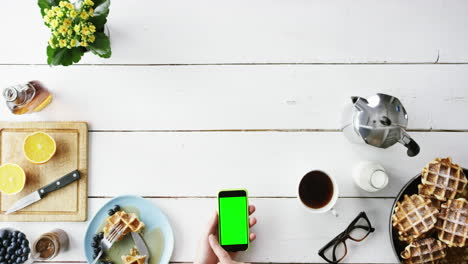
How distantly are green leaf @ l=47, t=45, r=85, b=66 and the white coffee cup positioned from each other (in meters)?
0.76

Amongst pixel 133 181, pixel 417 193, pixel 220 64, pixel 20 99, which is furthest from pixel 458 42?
pixel 20 99

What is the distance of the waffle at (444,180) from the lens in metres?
1.14

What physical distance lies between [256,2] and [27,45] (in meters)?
0.75

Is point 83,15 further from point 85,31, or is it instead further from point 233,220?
point 233,220

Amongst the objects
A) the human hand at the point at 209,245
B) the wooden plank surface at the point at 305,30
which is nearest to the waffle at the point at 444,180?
the wooden plank surface at the point at 305,30

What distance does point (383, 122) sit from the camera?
110 centimetres

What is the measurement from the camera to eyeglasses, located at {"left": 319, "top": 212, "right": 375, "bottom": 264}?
4.14ft

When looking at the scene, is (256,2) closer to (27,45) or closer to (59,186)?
(27,45)

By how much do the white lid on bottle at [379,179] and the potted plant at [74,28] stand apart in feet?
2.87

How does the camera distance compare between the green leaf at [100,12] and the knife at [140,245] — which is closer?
the green leaf at [100,12]

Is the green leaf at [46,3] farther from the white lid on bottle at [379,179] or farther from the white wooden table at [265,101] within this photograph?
the white lid on bottle at [379,179]

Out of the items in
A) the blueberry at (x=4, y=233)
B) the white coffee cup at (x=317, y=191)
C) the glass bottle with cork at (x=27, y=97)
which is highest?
the glass bottle with cork at (x=27, y=97)

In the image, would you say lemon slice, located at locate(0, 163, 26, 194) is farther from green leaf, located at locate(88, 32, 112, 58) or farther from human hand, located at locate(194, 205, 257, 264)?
human hand, located at locate(194, 205, 257, 264)

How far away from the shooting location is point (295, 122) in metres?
1.30
